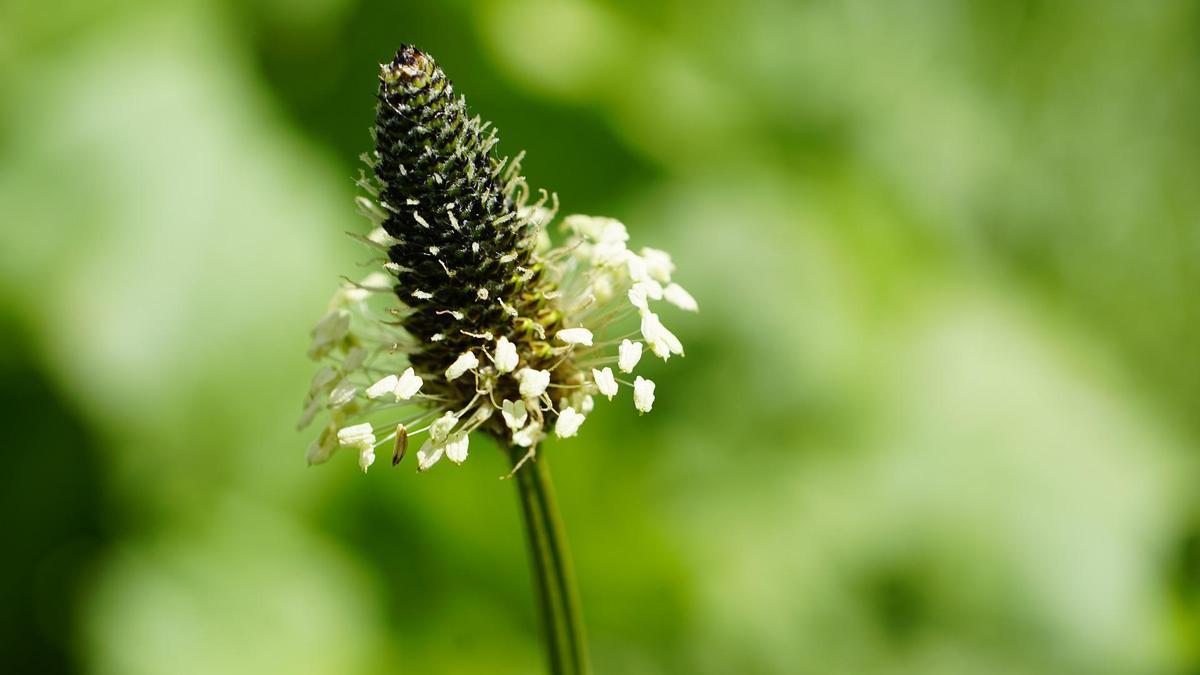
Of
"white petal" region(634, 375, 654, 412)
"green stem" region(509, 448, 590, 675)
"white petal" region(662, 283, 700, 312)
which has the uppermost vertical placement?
"white petal" region(662, 283, 700, 312)

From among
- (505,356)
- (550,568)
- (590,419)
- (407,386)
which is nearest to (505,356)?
(505,356)

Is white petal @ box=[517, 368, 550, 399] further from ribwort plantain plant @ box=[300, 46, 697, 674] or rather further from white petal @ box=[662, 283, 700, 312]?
white petal @ box=[662, 283, 700, 312]

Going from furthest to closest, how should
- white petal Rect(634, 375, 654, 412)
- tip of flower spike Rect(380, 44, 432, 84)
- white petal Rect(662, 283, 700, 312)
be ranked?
white petal Rect(662, 283, 700, 312), white petal Rect(634, 375, 654, 412), tip of flower spike Rect(380, 44, 432, 84)

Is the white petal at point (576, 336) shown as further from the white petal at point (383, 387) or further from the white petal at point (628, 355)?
the white petal at point (383, 387)

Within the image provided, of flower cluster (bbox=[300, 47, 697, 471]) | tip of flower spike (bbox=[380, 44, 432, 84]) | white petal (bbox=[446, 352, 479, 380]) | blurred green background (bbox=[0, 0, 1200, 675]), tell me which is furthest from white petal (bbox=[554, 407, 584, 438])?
blurred green background (bbox=[0, 0, 1200, 675])

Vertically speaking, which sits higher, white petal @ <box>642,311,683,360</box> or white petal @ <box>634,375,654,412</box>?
white petal @ <box>642,311,683,360</box>

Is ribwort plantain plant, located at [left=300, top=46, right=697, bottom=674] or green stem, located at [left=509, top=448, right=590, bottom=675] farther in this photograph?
green stem, located at [left=509, top=448, right=590, bottom=675]

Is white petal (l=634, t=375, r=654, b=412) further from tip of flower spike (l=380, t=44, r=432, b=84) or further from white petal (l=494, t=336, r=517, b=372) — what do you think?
tip of flower spike (l=380, t=44, r=432, b=84)

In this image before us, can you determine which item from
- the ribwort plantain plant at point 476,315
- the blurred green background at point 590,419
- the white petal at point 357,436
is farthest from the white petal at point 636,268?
the blurred green background at point 590,419

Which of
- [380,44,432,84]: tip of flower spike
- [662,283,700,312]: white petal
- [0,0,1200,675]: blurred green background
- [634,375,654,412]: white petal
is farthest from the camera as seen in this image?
[0,0,1200,675]: blurred green background
